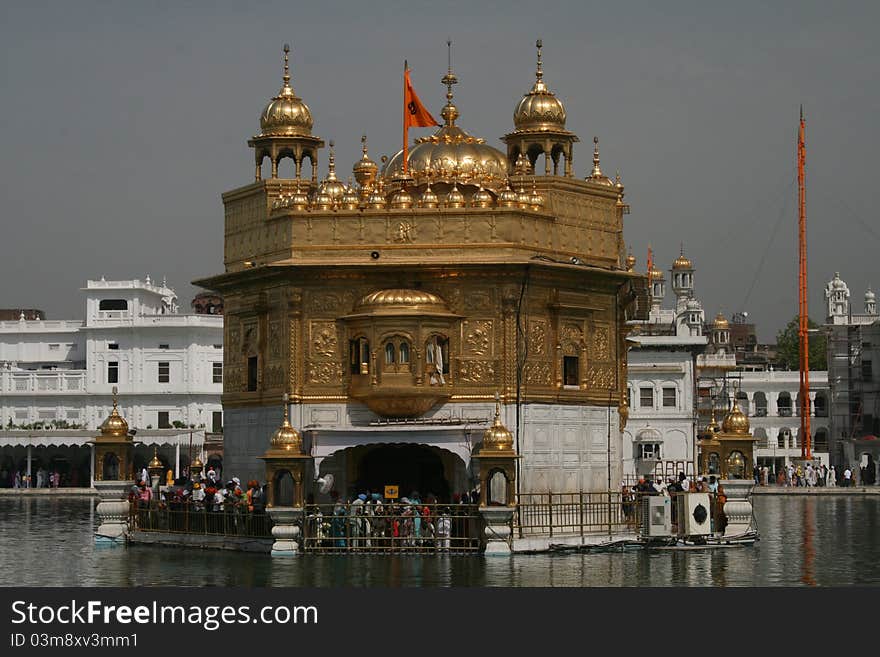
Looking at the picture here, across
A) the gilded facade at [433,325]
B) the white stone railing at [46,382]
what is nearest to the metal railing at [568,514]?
the gilded facade at [433,325]

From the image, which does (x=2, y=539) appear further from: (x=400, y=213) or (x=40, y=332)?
(x=40, y=332)

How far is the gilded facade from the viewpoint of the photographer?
38.0 metres

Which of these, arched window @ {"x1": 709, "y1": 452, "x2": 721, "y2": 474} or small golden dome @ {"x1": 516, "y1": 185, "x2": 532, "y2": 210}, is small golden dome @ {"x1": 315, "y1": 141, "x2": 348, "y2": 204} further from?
arched window @ {"x1": 709, "y1": 452, "x2": 721, "y2": 474}

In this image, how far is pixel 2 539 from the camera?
4306 centimetres

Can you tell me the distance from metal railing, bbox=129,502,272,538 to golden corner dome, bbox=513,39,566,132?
11618 mm

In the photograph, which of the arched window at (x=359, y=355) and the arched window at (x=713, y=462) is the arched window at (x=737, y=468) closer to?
the arched window at (x=713, y=462)

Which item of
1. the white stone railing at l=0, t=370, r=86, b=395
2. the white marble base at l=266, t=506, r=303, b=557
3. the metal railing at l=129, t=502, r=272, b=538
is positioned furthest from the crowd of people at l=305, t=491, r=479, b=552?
the white stone railing at l=0, t=370, r=86, b=395

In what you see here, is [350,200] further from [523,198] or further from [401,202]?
[523,198]

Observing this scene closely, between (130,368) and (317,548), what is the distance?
5730 centimetres

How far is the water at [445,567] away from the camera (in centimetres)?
3066

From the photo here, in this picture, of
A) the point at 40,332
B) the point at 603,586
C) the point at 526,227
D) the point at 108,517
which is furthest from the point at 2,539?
the point at 40,332

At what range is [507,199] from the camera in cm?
3869

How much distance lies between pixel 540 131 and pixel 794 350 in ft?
294

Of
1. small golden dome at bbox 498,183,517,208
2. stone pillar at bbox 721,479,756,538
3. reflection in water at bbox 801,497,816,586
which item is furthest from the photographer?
stone pillar at bbox 721,479,756,538
